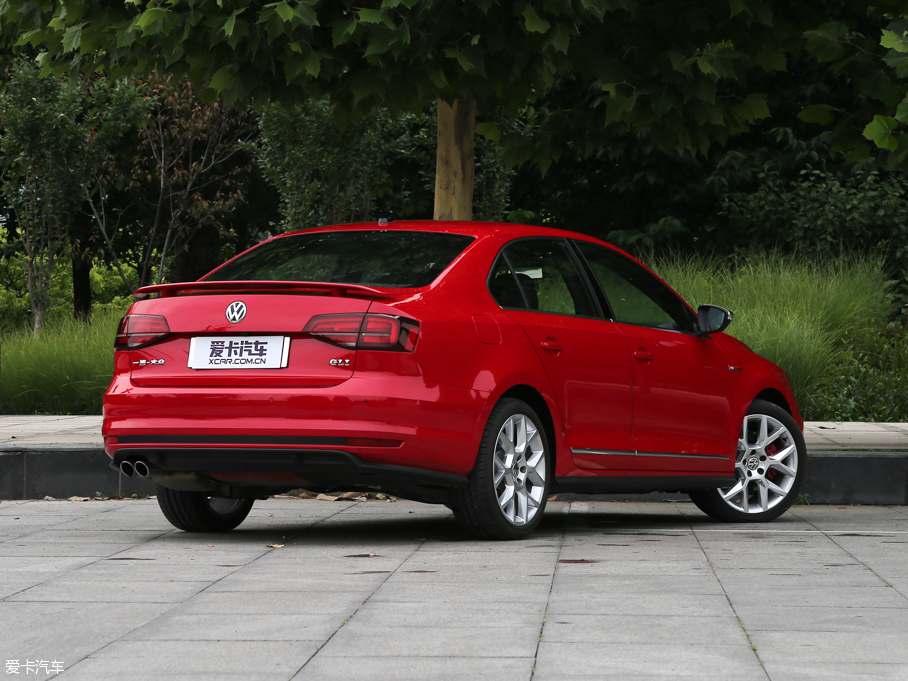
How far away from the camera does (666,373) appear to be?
757cm

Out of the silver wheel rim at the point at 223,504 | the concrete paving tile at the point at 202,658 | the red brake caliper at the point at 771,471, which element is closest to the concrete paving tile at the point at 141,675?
the concrete paving tile at the point at 202,658

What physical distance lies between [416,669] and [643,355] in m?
3.76

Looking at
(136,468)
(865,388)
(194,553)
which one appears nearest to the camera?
(194,553)

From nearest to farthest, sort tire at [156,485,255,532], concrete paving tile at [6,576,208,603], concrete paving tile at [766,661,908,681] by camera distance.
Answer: concrete paving tile at [766,661,908,681] → concrete paving tile at [6,576,208,603] → tire at [156,485,255,532]

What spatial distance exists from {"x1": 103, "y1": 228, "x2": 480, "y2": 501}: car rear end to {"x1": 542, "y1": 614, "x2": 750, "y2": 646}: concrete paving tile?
1.65 meters

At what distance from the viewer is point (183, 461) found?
6348 mm

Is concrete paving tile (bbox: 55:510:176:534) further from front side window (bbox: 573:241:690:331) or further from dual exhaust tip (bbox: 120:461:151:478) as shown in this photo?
front side window (bbox: 573:241:690:331)

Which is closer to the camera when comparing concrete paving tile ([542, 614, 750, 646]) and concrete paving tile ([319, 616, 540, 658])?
concrete paving tile ([319, 616, 540, 658])

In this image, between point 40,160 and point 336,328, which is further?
point 40,160

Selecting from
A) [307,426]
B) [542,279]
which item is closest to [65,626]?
[307,426]

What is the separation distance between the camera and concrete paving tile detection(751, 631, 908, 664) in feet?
Result: 13.3

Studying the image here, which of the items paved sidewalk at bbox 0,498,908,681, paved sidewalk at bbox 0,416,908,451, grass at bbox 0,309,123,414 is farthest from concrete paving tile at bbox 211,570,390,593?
grass at bbox 0,309,123,414

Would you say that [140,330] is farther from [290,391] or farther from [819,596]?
[819,596]

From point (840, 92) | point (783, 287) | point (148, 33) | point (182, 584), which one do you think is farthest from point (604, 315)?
point (840, 92)
